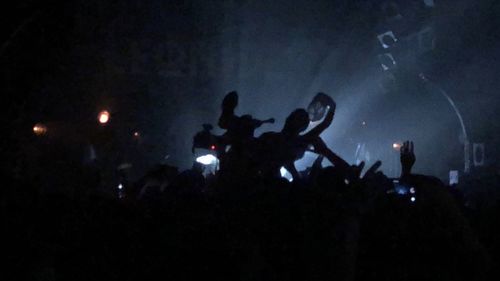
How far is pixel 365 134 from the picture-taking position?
2022 cm

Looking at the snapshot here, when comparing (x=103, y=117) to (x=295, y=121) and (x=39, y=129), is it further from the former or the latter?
(x=295, y=121)

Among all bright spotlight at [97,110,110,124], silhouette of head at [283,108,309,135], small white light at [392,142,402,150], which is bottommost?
silhouette of head at [283,108,309,135]

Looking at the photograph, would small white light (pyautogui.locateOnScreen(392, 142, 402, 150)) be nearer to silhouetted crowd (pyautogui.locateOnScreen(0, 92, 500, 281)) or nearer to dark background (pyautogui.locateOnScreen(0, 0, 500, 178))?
dark background (pyautogui.locateOnScreen(0, 0, 500, 178))

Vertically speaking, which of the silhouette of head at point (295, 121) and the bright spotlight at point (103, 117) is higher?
the bright spotlight at point (103, 117)

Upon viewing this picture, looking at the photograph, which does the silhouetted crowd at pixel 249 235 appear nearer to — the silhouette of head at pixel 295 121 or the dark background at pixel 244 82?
the silhouette of head at pixel 295 121

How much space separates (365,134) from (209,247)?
1726cm

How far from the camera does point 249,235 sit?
11.5 feet

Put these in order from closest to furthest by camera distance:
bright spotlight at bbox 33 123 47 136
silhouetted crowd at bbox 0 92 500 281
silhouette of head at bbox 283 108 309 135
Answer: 1. silhouetted crowd at bbox 0 92 500 281
2. silhouette of head at bbox 283 108 309 135
3. bright spotlight at bbox 33 123 47 136

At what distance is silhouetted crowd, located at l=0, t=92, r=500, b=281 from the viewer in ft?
11.0

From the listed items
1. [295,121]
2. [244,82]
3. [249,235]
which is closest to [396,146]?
[244,82]

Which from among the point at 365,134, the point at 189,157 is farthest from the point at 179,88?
the point at 365,134

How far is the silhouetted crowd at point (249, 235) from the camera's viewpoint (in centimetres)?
336

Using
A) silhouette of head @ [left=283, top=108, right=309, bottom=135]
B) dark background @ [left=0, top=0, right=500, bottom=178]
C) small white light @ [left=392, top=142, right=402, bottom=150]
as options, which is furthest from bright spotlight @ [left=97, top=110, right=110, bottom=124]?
silhouette of head @ [left=283, top=108, right=309, bottom=135]

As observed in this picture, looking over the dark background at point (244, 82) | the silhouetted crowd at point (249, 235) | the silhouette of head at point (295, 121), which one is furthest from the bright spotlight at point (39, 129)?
the silhouetted crowd at point (249, 235)
